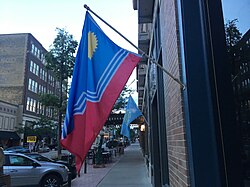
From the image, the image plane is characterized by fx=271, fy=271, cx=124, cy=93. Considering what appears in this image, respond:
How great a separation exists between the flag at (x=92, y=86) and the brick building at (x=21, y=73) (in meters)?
45.8

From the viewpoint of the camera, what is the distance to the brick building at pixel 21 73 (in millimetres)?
48844

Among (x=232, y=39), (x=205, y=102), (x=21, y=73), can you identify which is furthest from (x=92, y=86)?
(x=21, y=73)

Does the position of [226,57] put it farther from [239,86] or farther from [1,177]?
[1,177]

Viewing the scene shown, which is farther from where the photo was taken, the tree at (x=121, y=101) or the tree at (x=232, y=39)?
the tree at (x=121, y=101)

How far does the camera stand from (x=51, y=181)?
11.2 meters

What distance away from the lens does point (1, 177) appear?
21.7 ft

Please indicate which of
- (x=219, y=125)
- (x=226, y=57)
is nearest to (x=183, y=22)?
(x=226, y=57)

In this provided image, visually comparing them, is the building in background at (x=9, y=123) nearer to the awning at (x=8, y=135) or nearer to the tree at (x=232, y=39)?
the awning at (x=8, y=135)

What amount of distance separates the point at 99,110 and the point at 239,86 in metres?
1.92

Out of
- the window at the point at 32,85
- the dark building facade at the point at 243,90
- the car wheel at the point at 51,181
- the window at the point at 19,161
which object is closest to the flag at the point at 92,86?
the dark building facade at the point at 243,90

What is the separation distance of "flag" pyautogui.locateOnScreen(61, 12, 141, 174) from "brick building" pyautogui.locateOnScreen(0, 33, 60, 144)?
45.8 meters

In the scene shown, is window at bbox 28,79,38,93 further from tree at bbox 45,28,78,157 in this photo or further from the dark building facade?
the dark building facade

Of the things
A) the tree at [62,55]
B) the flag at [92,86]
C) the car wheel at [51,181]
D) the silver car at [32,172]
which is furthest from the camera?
the tree at [62,55]

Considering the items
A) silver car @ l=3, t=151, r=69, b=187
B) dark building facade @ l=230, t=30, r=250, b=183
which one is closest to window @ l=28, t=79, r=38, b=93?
silver car @ l=3, t=151, r=69, b=187
